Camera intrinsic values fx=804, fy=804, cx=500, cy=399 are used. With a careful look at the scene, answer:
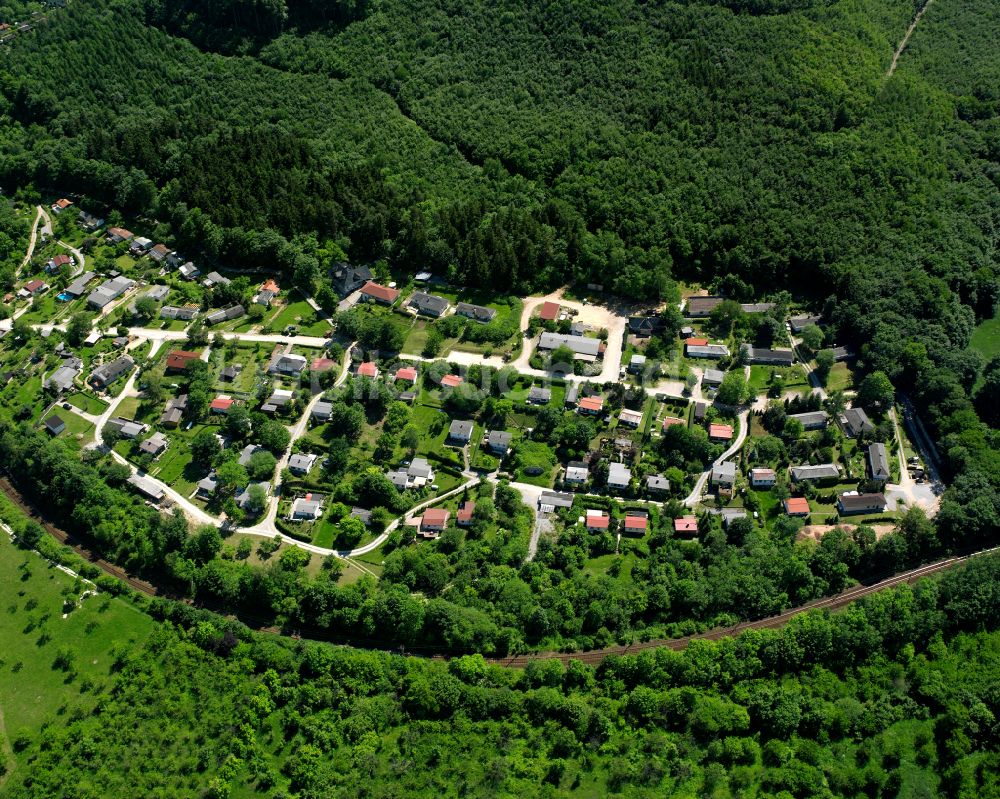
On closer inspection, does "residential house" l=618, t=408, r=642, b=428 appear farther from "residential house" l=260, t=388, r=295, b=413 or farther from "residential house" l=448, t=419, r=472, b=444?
"residential house" l=260, t=388, r=295, b=413

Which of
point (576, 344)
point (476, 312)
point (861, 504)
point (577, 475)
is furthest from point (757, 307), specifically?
point (577, 475)

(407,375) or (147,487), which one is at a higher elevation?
(407,375)

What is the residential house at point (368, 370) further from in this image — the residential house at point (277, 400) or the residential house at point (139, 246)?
the residential house at point (139, 246)

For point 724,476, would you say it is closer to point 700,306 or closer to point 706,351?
point 706,351

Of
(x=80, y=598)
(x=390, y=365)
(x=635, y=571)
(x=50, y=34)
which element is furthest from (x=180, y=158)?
(x=635, y=571)

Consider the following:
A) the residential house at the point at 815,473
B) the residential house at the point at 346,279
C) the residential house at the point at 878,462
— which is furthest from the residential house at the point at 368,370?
the residential house at the point at 878,462

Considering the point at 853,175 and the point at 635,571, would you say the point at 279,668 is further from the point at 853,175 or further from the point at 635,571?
the point at 853,175

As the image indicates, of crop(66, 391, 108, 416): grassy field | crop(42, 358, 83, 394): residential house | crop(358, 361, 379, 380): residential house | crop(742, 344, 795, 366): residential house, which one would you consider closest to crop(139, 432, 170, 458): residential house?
crop(66, 391, 108, 416): grassy field
